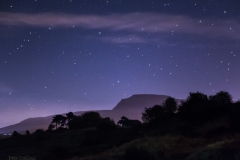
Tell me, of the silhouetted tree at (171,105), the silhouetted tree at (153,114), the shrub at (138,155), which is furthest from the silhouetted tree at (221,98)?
the shrub at (138,155)

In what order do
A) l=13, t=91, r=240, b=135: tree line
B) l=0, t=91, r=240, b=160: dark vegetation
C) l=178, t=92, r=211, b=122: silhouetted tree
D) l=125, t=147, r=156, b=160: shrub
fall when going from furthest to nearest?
l=178, t=92, r=211, b=122: silhouetted tree, l=13, t=91, r=240, b=135: tree line, l=0, t=91, r=240, b=160: dark vegetation, l=125, t=147, r=156, b=160: shrub

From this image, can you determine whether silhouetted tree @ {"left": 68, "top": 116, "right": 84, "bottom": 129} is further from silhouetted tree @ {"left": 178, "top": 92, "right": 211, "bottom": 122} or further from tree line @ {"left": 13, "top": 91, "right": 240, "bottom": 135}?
silhouetted tree @ {"left": 178, "top": 92, "right": 211, "bottom": 122}

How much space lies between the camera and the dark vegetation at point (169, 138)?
26006mm

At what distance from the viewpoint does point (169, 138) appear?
35812 mm

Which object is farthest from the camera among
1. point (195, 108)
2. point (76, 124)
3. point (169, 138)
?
point (76, 124)

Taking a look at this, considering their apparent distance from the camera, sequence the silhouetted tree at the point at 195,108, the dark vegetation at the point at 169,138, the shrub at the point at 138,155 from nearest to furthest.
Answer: the shrub at the point at 138,155 < the dark vegetation at the point at 169,138 < the silhouetted tree at the point at 195,108

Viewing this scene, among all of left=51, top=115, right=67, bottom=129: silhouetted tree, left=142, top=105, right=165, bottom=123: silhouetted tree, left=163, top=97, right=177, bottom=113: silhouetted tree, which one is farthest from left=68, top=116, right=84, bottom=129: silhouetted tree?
left=142, top=105, right=165, bottom=123: silhouetted tree

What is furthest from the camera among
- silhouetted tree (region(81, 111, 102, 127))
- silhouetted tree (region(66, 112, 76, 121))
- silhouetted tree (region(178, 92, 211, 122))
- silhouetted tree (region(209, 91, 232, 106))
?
silhouetted tree (region(66, 112, 76, 121))

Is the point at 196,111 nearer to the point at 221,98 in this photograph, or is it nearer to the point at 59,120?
the point at 221,98

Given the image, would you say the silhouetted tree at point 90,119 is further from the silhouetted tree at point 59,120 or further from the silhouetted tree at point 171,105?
the silhouetted tree at point 171,105

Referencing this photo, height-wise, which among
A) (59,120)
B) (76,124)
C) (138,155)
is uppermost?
(59,120)

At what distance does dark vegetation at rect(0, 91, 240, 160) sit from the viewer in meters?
26.0

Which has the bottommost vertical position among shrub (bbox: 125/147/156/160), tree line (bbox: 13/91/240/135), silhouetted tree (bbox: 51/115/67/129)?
shrub (bbox: 125/147/156/160)

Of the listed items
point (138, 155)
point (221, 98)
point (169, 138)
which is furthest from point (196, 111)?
point (138, 155)
